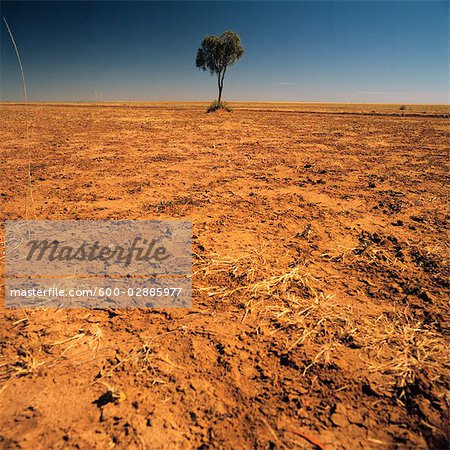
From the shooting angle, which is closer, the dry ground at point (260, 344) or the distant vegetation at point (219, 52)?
the dry ground at point (260, 344)

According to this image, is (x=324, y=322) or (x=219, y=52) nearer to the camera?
(x=324, y=322)

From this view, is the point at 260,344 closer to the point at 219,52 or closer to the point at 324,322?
the point at 324,322

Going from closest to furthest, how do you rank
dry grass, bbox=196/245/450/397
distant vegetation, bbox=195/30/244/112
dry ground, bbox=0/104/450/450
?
dry ground, bbox=0/104/450/450
dry grass, bbox=196/245/450/397
distant vegetation, bbox=195/30/244/112

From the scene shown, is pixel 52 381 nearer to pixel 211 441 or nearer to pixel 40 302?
pixel 40 302

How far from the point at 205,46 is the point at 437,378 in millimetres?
35939

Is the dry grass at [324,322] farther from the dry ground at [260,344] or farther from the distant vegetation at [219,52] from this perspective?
the distant vegetation at [219,52]

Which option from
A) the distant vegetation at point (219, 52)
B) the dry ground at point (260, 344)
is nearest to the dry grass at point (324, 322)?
the dry ground at point (260, 344)

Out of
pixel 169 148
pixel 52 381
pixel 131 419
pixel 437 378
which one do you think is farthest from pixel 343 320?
pixel 169 148

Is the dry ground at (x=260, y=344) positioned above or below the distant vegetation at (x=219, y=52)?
below

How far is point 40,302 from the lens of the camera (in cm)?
208

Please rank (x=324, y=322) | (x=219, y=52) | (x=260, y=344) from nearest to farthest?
1. (x=260, y=344)
2. (x=324, y=322)
3. (x=219, y=52)

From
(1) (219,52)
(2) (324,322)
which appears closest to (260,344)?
(2) (324,322)

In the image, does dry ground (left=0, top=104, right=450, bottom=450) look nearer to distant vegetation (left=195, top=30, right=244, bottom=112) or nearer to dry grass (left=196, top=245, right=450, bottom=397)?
dry grass (left=196, top=245, right=450, bottom=397)

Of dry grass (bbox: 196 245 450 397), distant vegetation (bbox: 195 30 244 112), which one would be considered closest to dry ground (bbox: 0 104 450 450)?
dry grass (bbox: 196 245 450 397)
